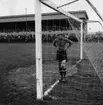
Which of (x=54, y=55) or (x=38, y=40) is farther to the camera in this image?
(x=54, y=55)

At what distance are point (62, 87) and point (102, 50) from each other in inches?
141

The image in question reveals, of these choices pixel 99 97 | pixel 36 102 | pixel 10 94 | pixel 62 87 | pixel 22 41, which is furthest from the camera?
pixel 22 41

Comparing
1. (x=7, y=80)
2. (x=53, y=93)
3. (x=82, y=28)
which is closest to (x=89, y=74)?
(x=53, y=93)

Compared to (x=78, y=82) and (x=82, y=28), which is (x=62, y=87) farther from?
(x=82, y=28)

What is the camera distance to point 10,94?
374 centimetres

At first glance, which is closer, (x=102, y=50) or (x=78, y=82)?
(x=78, y=82)

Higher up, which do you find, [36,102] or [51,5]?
[51,5]

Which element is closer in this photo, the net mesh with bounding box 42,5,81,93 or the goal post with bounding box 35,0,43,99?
the goal post with bounding box 35,0,43,99

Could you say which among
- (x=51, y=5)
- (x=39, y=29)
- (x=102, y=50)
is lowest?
(x=102, y=50)

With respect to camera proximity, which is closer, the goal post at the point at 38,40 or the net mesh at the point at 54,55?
the goal post at the point at 38,40

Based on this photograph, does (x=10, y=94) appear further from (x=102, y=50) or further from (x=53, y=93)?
(x=102, y=50)

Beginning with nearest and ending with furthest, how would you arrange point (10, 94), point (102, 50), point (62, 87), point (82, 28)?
point (10, 94), point (62, 87), point (102, 50), point (82, 28)

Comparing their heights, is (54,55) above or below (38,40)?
below

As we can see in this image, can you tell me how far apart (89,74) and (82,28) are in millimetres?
4250
